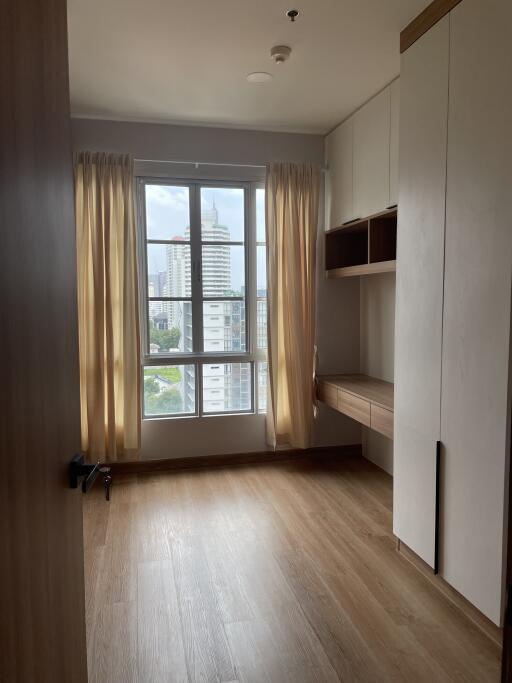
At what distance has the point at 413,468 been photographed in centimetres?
256

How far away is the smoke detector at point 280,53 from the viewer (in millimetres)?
2746

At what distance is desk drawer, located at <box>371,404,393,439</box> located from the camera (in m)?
3.00

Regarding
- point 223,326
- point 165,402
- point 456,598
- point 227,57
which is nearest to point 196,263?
point 223,326

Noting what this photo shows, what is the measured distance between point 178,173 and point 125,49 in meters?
1.27

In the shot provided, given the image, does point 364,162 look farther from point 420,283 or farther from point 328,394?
point 328,394

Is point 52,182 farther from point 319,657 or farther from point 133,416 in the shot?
point 133,416

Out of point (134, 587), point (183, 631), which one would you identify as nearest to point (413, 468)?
point (183, 631)

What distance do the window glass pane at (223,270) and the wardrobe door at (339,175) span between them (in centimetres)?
82

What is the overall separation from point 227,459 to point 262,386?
681 millimetres

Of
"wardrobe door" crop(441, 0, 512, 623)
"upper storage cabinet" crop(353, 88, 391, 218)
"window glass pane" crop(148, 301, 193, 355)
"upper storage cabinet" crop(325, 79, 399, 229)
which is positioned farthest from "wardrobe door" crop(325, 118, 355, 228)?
"wardrobe door" crop(441, 0, 512, 623)

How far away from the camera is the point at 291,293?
13.5 ft

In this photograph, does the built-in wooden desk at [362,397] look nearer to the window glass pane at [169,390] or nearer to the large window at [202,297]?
the large window at [202,297]

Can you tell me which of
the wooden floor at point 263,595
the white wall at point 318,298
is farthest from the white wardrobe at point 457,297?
the white wall at point 318,298

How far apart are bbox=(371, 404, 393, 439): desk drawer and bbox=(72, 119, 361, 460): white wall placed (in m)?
1.21
